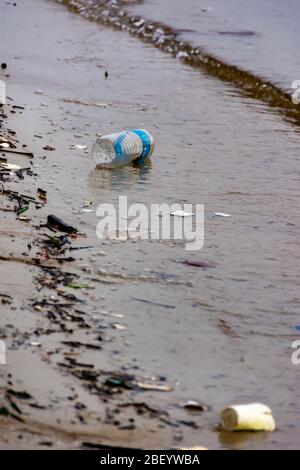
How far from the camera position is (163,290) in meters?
4.15

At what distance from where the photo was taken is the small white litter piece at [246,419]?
3008mm

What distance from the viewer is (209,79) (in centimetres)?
1052

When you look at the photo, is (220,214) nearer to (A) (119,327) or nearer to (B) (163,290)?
(B) (163,290)

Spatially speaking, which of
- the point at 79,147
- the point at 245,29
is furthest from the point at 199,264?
the point at 245,29

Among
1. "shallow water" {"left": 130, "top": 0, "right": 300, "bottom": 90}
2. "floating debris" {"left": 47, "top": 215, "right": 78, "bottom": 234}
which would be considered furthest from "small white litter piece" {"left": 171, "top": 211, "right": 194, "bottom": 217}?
"shallow water" {"left": 130, "top": 0, "right": 300, "bottom": 90}

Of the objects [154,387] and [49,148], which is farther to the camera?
[49,148]

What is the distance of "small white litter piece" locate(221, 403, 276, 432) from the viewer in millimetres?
3008

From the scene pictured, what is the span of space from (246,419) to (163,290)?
1.20m

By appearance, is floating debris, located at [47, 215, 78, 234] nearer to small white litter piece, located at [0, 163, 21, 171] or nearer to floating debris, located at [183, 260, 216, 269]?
floating debris, located at [183, 260, 216, 269]

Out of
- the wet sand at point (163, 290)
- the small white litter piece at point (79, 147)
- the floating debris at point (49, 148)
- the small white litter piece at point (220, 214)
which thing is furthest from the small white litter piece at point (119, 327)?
the small white litter piece at point (79, 147)

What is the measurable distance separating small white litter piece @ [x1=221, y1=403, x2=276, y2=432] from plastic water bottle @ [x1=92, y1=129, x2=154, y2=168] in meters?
3.31

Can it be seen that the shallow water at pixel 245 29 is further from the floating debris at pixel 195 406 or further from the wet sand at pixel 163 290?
the floating debris at pixel 195 406

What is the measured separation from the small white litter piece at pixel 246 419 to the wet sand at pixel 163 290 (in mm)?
30
